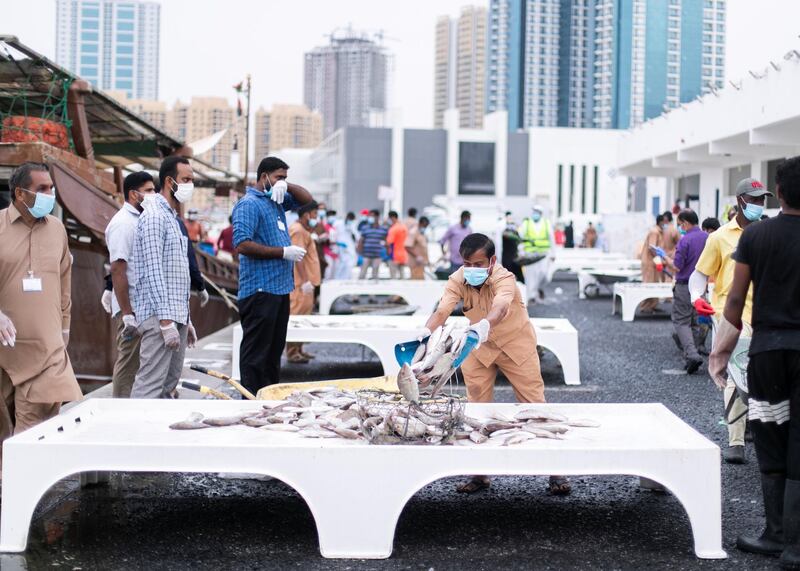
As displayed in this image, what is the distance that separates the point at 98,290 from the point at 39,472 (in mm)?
5792

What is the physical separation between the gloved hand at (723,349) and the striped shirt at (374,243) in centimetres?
1719

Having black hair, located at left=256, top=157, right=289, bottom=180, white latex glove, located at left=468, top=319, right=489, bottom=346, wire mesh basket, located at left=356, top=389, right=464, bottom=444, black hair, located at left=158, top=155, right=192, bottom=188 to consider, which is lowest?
wire mesh basket, located at left=356, top=389, right=464, bottom=444

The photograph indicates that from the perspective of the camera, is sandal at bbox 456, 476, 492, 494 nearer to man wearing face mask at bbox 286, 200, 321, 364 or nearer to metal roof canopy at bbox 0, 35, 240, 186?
man wearing face mask at bbox 286, 200, 321, 364

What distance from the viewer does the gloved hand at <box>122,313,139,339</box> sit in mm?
6188

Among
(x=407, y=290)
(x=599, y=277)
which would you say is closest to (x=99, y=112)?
(x=407, y=290)

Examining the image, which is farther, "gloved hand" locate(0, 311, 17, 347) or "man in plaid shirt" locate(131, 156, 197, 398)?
"man in plaid shirt" locate(131, 156, 197, 398)

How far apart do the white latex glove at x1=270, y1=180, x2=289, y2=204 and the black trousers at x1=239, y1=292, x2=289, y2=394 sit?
68 cm

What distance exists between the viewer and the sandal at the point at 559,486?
596cm

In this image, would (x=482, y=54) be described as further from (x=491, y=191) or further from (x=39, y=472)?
(x=39, y=472)

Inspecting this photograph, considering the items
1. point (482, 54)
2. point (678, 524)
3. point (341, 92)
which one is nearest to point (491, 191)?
point (678, 524)

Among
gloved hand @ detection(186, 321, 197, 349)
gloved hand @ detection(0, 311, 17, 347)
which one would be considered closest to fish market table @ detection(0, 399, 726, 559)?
gloved hand @ detection(0, 311, 17, 347)

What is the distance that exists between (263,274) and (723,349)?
3.14m

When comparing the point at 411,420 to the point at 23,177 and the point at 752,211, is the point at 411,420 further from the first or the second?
the point at 752,211

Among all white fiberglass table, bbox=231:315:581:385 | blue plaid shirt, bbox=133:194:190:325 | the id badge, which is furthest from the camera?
white fiberglass table, bbox=231:315:581:385
